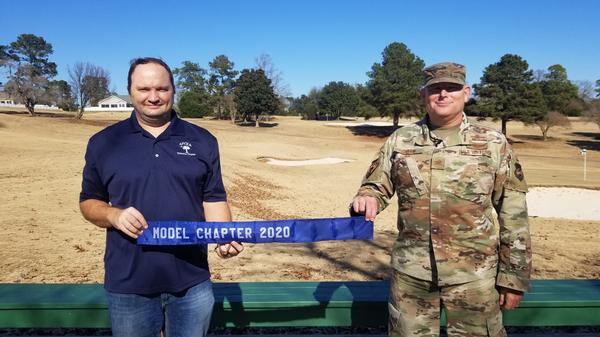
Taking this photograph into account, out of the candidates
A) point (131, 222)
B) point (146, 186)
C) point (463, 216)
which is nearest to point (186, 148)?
point (146, 186)

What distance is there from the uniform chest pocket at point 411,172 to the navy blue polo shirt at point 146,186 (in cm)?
99

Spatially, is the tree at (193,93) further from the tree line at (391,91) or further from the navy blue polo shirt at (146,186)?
the navy blue polo shirt at (146,186)

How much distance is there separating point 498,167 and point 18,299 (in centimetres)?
331

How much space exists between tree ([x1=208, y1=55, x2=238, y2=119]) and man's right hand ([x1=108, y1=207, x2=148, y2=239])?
215ft

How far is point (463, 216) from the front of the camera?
2.36 metres

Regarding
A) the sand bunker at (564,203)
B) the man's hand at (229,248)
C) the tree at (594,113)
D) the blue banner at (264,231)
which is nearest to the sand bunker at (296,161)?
the sand bunker at (564,203)

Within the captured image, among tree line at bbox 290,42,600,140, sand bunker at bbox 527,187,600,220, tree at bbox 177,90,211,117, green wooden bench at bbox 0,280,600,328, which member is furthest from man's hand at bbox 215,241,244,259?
tree at bbox 177,90,211,117

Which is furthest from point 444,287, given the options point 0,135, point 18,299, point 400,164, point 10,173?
point 0,135

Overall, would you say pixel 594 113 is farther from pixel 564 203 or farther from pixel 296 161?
pixel 564 203

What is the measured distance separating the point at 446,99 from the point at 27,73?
5145 centimetres

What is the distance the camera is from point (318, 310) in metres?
3.41

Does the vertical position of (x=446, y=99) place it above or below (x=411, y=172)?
above

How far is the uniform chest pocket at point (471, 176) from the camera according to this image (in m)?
2.36

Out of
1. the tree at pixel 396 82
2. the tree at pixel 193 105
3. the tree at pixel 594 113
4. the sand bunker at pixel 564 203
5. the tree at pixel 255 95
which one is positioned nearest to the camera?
the sand bunker at pixel 564 203
